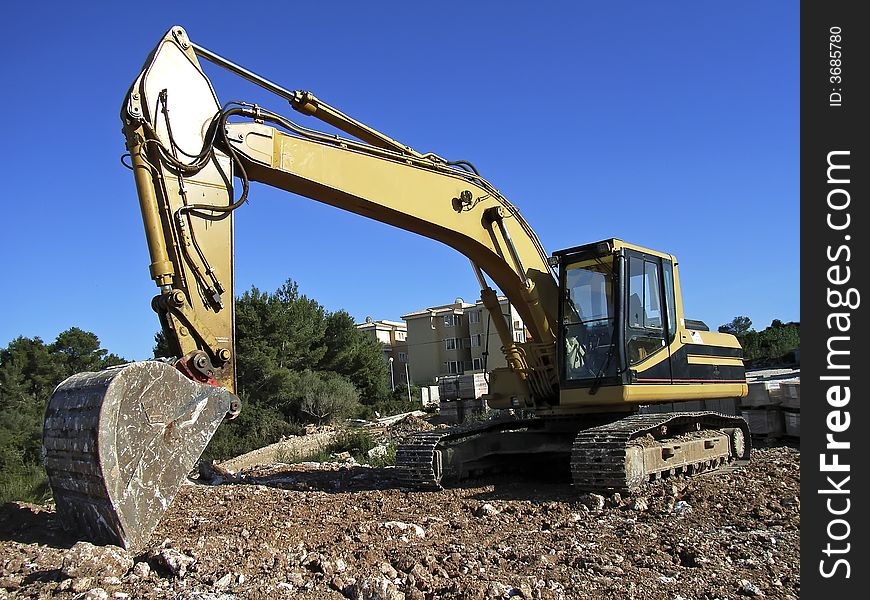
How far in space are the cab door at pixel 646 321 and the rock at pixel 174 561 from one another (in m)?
5.16

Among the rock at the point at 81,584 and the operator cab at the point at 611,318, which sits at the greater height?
the operator cab at the point at 611,318

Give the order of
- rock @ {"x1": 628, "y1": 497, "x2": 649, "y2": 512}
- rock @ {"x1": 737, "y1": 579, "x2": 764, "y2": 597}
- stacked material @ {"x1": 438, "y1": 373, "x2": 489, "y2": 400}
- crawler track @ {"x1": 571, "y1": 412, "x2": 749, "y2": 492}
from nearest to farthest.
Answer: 1. rock @ {"x1": 737, "y1": 579, "x2": 764, "y2": 597}
2. rock @ {"x1": 628, "y1": 497, "x2": 649, "y2": 512}
3. crawler track @ {"x1": 571, "y1": 412, "x2": 749, "y2": 492}
4. stacked material @ {"x1": 438, "y1": 373, "x2": 489, "y2": 400}

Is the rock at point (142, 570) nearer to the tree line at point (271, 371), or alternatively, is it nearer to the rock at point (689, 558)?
the rock at point (689, 558)

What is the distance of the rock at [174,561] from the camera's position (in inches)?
163

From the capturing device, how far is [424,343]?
5978cm

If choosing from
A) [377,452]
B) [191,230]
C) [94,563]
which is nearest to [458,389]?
[377,452]

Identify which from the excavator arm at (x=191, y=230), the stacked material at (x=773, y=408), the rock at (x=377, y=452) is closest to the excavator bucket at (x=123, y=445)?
the excavator arm at (x=191, y=230)

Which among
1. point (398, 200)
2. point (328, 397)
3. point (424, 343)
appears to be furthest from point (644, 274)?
point (424, 343)

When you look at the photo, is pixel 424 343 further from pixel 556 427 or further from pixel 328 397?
pixel 556 427

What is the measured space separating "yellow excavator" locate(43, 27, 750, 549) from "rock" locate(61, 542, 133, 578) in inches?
16.4

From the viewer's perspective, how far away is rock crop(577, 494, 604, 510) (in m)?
6.91

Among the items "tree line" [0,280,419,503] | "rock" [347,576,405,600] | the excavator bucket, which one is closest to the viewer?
"rock" [347,576,405,600]

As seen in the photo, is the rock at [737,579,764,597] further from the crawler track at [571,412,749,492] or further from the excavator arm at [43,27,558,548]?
the excavator arm at [43,27,558,548]

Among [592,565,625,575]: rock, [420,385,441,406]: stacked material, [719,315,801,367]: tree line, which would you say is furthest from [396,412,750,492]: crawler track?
[719,315,801,367]: tree line
